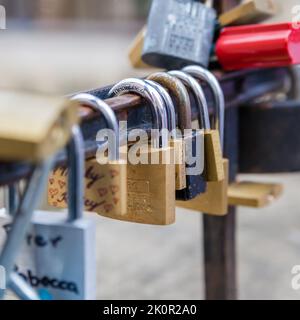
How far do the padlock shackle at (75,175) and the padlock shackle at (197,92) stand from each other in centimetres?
21

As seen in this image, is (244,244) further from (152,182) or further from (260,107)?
(152,182)

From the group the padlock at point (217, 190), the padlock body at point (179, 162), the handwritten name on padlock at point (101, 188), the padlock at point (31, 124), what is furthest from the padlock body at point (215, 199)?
the padlock at point (31, 124)

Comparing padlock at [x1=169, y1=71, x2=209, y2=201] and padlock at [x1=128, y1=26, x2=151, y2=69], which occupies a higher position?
padlock at [x1=128, y1=26, x2=151, y2=69]

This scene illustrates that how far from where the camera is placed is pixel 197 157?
0.54 metres

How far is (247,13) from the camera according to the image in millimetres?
772

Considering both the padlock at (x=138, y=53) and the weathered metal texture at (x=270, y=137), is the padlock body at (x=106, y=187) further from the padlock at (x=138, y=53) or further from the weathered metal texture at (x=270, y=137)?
the weathered metal texture at (x=270, y=137)

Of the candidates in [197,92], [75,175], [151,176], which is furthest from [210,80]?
[75,175]

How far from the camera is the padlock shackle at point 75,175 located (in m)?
0.37

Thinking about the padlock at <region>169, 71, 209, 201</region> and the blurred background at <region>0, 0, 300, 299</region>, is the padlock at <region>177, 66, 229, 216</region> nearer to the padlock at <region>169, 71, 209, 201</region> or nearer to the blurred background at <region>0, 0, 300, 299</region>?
the padlock at <region>169, 71, 209, 201</region>

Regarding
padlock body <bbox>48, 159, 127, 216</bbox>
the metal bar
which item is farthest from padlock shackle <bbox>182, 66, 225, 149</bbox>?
the metal bar

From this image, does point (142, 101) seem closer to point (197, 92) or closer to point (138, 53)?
point (197, 92)

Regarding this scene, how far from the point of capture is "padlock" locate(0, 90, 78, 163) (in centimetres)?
28

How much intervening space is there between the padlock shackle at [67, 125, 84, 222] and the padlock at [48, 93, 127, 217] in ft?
0.09
